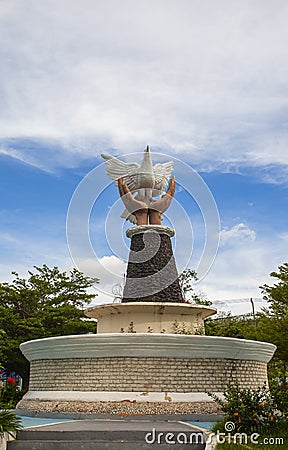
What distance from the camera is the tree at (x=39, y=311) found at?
26094 mm

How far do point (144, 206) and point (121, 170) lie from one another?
2.04 metres

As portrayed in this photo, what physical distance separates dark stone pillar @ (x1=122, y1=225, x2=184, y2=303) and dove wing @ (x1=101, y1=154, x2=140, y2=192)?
7.36 ft

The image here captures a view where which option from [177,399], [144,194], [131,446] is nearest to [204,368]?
[177,399]

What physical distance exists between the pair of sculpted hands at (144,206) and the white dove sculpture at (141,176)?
278 millimetres

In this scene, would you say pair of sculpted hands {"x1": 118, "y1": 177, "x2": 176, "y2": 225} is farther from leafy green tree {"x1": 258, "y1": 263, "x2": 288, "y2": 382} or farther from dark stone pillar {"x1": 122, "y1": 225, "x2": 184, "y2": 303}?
leafy green tree {"x1": 258, "y1": 263, "x2": 288, "y2": 382}

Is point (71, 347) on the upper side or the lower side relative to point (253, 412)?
upper

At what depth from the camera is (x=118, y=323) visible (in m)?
16.4

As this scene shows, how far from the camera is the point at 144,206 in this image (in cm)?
1952

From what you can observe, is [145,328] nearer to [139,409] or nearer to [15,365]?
[139,409]

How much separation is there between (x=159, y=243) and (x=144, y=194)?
7.82 feet

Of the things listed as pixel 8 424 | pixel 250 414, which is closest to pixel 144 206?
pixel 250 414

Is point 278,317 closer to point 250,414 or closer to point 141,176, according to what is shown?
point 141,176

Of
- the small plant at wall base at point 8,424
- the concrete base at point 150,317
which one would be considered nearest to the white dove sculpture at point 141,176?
the concrete base at point 150,317

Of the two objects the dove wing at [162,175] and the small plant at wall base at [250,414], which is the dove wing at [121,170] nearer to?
the dove wing at [162,175]
